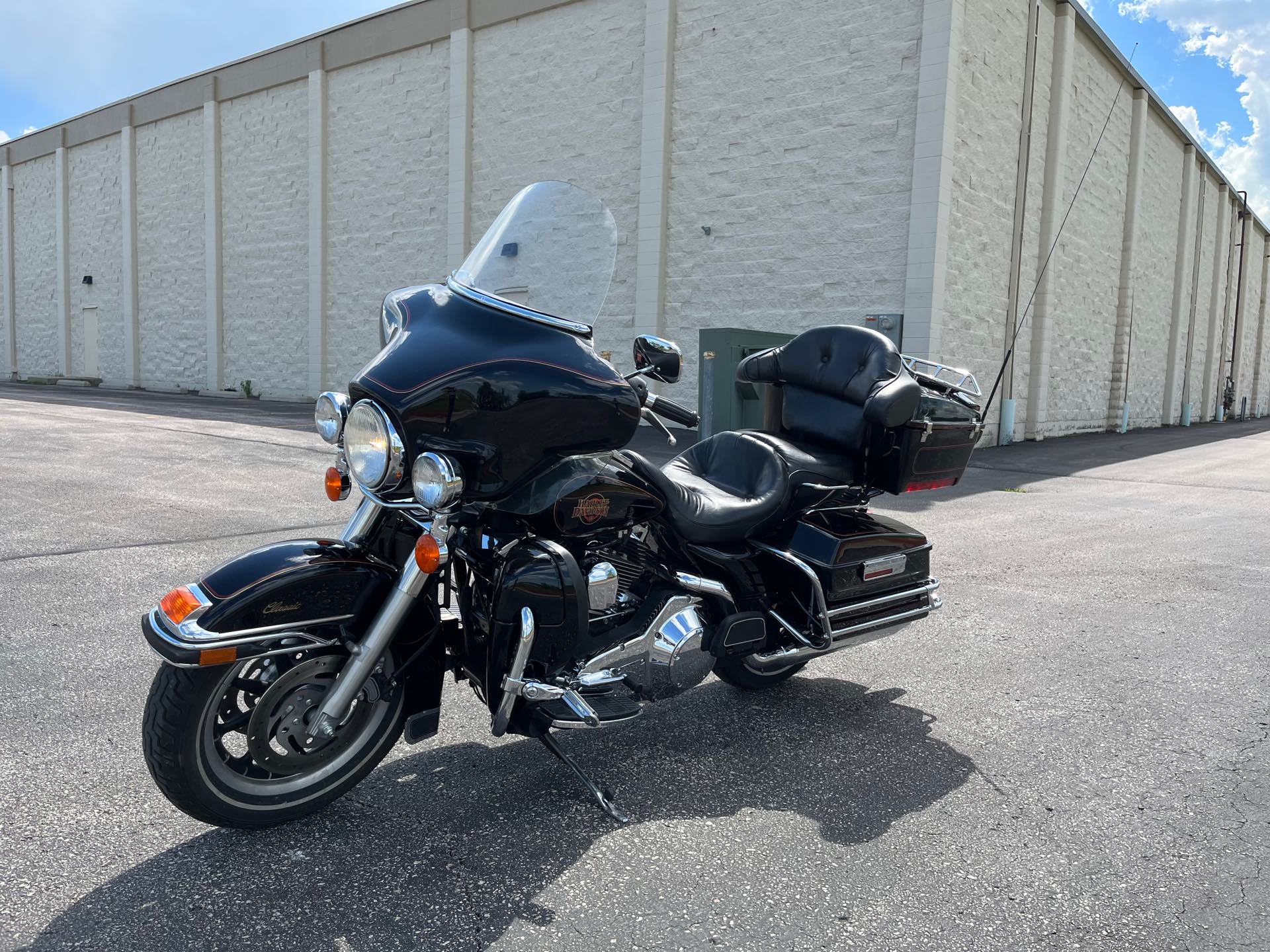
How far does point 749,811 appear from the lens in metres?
3.06

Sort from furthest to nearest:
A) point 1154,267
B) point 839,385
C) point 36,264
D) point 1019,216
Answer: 1. point 36,264
2. point 1154,267
3. point 1019,216
4. point 839,385

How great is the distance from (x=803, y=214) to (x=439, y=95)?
31.6 feet

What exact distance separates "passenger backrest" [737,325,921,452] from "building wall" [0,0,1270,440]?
6389 millimetres

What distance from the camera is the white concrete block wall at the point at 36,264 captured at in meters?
32.4

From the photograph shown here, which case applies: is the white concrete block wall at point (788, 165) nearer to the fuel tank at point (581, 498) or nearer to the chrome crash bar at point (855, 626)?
the chrome crash bar at point (855, 626)

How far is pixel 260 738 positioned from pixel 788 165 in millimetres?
14716

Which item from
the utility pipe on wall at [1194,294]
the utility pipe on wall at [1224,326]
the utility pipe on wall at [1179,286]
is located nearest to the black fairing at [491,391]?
the utility pipe on wall at [1179,286]

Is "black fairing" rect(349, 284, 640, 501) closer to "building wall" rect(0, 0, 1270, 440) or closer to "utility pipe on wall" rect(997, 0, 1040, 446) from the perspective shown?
"building wall" rect(0, 0, 1270, 440)

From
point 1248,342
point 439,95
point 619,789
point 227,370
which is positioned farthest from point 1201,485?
point 1248,342

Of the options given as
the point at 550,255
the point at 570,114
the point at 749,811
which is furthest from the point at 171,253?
the point at 749,811

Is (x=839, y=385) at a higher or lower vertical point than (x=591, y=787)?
higher

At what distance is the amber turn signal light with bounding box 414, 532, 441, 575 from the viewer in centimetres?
262

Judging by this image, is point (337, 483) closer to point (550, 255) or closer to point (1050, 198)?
point (550, 255)

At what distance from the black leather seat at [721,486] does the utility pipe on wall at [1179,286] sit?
28.2 meters
